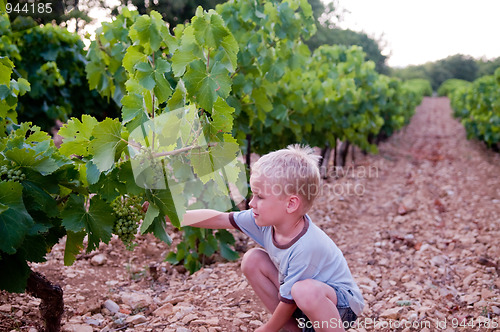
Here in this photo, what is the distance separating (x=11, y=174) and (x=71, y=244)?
477 mm

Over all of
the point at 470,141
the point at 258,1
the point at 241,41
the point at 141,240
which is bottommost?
the point at 470,141

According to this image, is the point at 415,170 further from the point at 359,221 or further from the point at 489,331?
the point at 489,331

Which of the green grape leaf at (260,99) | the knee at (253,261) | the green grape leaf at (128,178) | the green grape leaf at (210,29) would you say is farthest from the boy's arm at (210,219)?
the green grape leaf at (260,99)

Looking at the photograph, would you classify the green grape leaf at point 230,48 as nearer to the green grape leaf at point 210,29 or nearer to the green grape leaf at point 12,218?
the green grape leaf at point 210,29

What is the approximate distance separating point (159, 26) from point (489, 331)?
106 inches

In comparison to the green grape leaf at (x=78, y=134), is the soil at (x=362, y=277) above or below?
below

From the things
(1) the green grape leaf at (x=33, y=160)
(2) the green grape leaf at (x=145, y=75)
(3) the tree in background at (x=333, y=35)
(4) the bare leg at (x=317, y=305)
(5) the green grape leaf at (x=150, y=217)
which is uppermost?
(3) the tree in background at (x=333, y=35)

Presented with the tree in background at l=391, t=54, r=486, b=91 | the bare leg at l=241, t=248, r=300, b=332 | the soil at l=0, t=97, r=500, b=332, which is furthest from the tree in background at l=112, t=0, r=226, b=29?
the tree in background at l=391, t=54, r=486, b=91

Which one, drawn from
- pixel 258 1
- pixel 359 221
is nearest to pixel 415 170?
Answer: pixel 359 221

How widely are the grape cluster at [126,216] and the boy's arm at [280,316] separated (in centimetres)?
75

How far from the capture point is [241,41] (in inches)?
149

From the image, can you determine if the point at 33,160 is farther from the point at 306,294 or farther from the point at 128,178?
the point at 306,294

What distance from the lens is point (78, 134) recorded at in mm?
1948

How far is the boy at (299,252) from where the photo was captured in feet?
6.35
